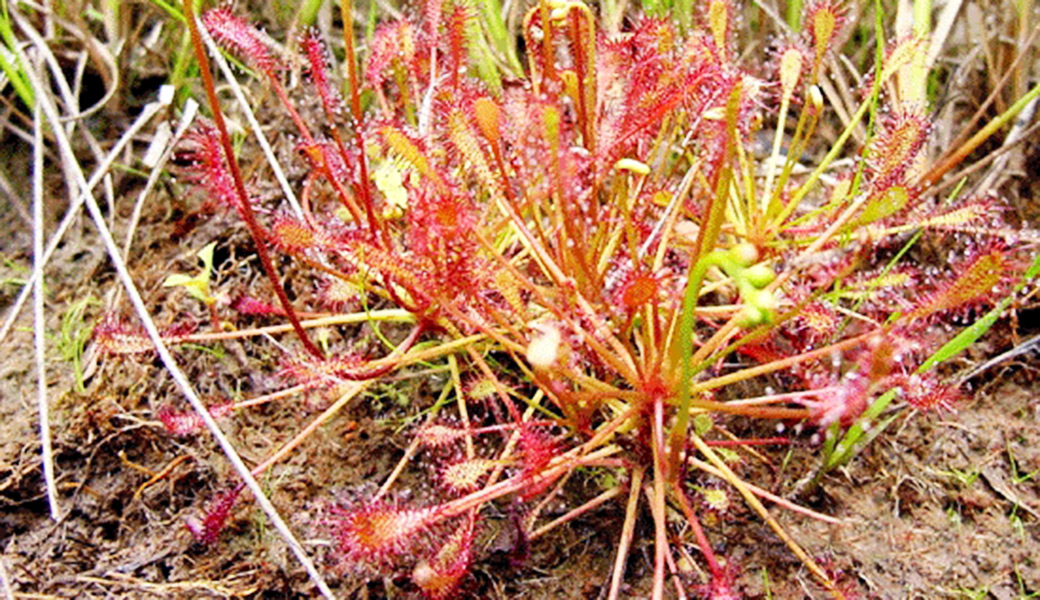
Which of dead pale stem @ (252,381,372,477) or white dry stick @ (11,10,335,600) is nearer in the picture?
white dry stick @ (11,10,335,600)

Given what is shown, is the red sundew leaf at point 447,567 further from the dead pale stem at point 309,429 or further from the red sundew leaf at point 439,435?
the dead pale stem at point 309,429

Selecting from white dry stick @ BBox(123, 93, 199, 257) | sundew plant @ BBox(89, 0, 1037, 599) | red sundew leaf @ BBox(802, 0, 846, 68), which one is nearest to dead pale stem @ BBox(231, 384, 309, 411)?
sundew plant @ BBox(89, 0, 1037, 599)

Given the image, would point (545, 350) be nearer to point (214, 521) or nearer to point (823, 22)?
point (214, 521)

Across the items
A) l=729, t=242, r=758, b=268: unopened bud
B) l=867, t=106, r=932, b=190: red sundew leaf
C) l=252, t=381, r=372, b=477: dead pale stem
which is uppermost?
l=729, t=242, r=758, b=268: unopened bud

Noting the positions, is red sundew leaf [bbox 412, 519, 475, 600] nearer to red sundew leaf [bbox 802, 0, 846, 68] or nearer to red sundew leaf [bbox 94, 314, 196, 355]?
red sundew leaf [bbox 94, 314, 196, 355]

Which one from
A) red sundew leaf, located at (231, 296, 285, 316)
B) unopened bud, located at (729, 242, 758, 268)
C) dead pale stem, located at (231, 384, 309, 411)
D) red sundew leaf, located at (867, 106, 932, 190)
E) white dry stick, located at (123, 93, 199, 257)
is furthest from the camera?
white dry stick, located at (123, 93, 199, 257)

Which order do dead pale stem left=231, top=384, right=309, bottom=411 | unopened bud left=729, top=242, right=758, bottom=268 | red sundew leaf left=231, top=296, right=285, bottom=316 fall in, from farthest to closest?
red sundew leaf left=231, top=296, right=285, bottom=316 < dead pale stem left=231, top=384, right=309, bottom=411 < unopened bud left=729, top=242, right=758, bottom=268

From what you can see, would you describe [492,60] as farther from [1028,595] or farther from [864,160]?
[1028,595]

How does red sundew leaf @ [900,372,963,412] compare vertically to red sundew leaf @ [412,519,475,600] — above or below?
above
